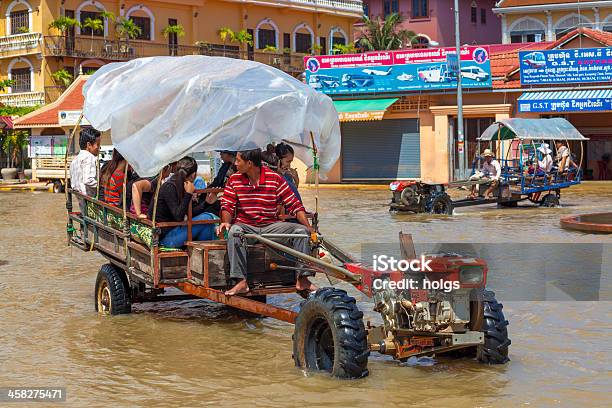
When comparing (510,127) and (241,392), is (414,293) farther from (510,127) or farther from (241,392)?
(510,127)

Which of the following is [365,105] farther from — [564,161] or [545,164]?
[545,164]

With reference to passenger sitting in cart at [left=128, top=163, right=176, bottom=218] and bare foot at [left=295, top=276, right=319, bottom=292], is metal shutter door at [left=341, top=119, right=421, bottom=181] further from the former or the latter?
bare foot at [left=295, top=276, right=319, bottom=292]

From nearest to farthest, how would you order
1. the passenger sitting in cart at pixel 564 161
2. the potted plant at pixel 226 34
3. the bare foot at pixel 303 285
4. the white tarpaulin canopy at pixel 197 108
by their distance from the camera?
the white tarpaulin canopy at pixel 197 108 < the bare foot at pixel 303 285 < the passenger sitting in cart at pixel 564 161 < the potted plant at pixel 226 34

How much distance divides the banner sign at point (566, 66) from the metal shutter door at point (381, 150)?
5225mm

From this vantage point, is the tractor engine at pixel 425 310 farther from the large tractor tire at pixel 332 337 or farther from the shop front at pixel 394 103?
the shop front at pixel 394 103

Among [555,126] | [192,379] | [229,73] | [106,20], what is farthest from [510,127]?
[106,20]

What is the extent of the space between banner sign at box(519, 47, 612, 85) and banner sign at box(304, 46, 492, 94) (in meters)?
1.47

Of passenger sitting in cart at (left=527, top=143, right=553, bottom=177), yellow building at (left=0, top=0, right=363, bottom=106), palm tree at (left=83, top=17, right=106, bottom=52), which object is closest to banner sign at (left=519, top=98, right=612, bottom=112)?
passenger sitting in cart at (left=527, top=143, right=553, bottom=177)

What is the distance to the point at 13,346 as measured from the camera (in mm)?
9203

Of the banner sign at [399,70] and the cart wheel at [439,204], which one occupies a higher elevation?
the banner sign at [399,70]

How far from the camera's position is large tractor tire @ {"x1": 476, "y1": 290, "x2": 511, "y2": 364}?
757cm

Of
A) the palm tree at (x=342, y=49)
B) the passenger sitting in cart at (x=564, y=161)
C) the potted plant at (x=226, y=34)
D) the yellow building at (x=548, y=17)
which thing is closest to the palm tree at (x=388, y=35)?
the palm tree at (x=342, y=49)

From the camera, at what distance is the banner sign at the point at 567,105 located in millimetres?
35531

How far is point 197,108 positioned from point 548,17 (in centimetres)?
5339
